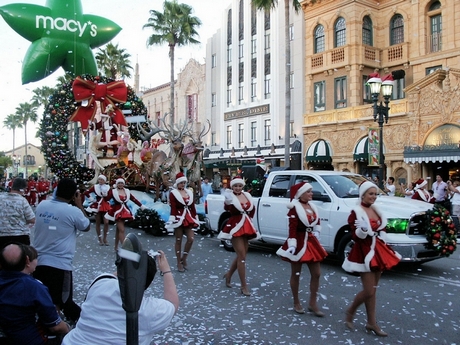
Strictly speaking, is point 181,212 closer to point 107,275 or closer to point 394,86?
point 107,275

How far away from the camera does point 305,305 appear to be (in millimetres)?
6445

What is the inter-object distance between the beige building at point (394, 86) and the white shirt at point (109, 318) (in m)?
22.8

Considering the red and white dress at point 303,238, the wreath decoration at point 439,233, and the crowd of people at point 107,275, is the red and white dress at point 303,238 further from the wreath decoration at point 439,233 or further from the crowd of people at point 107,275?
the wreath decoration at point 439,233

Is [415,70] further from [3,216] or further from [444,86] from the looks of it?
[3,216]

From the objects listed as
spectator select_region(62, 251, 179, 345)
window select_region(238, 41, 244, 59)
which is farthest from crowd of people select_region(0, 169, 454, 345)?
window select_region(238, 41, 244, 59)

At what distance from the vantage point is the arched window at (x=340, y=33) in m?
30.4

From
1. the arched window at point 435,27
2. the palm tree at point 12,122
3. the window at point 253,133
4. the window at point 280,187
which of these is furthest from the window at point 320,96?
the palm tree at point 12,122

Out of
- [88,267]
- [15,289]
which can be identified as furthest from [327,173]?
[15,289]

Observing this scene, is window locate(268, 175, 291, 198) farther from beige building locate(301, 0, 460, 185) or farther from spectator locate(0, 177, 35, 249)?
beige building locate(301, 0, 460, 185)

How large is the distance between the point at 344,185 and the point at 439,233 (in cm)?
194

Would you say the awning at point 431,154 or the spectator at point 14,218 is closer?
the spectator at point 14,218

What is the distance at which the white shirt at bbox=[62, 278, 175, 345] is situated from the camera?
2631 mm

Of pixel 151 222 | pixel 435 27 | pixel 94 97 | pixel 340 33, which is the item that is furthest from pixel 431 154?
pixel 94 97

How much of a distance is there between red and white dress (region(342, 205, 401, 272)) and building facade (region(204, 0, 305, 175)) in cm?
2787
